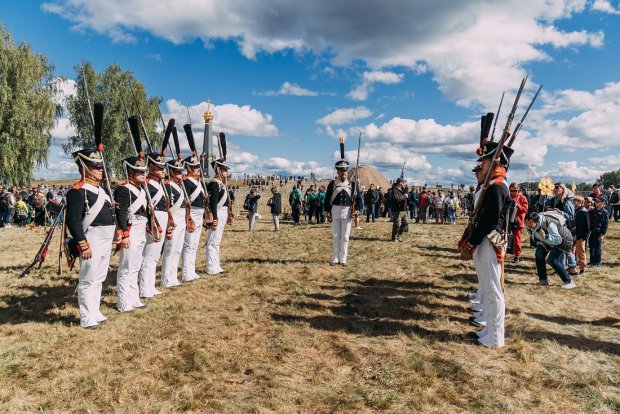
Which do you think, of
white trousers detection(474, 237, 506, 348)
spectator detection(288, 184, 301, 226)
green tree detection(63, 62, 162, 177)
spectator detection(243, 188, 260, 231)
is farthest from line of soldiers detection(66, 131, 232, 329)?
green tree detection(63, 62, 162, 177)

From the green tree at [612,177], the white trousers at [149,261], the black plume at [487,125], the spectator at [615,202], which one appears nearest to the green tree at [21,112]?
the white trousers at [149,261]

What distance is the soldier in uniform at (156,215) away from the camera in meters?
6.84

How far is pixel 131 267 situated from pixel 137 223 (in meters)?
0.72

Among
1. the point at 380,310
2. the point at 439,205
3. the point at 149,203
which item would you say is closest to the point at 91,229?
the point at 149,203

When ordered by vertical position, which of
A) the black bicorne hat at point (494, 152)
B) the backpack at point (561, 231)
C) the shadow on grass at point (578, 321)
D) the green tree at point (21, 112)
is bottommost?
the shadow on grass at point (578, 321)

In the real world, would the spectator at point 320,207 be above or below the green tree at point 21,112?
below

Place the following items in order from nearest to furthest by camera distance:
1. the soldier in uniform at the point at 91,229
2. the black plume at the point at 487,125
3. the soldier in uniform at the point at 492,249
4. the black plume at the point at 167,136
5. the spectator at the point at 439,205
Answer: the soldier in uniform at the point at 492,249
the soldier in uniform at the point at 91,229
the black plume at the point at 487,125
the black plume at the point at 167,136
the spectator at the point at 439,205

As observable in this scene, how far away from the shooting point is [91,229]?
5.48 metres

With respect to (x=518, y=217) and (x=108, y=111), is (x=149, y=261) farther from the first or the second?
(x=108, y=111)

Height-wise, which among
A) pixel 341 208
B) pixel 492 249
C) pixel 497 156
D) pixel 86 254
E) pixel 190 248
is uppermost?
pixel 497 156

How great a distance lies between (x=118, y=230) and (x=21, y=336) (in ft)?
5.97

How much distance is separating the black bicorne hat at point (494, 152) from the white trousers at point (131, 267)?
212 inches

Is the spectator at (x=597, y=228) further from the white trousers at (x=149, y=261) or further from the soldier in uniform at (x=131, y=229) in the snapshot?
the soldier in uniform at (x=131, y=229)

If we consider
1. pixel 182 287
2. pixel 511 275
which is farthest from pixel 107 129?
pixel 511 275
